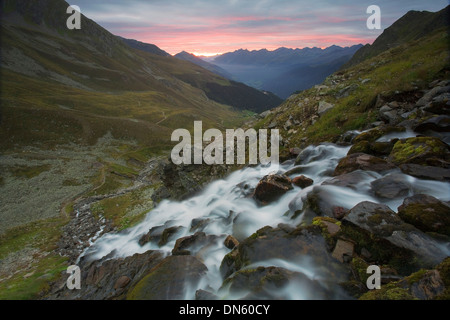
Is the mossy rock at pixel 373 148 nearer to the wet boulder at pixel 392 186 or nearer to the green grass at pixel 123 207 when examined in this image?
the wet boulder at pixel 392 186

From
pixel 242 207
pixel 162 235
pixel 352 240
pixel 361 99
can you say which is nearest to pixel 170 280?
pixel 242 207

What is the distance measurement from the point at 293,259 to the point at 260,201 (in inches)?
255

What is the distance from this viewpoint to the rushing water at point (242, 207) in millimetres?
10353

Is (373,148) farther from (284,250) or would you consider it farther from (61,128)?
(61,128)

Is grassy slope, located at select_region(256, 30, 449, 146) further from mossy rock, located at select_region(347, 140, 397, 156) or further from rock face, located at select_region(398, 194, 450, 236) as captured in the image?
rock face, located at select_region(398, 194, 450, 236)

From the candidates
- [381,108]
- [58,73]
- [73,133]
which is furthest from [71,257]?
[58,73]

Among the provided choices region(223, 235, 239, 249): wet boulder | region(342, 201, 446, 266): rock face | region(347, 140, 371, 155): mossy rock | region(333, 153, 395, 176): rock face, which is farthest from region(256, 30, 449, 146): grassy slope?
region(223, 235, 239, 249): wet boulder

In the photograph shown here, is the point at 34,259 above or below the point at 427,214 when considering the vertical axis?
below

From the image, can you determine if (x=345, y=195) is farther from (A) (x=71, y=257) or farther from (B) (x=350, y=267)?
(A) (x=71, y=257)

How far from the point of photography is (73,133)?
8625 centimetres

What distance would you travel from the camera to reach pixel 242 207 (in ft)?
52.9

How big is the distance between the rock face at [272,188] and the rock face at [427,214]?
22.5 ft

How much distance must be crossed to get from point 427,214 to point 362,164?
5369 mm

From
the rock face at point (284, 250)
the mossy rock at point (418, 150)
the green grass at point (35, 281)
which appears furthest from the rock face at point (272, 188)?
the green grass at point (35, 281)
